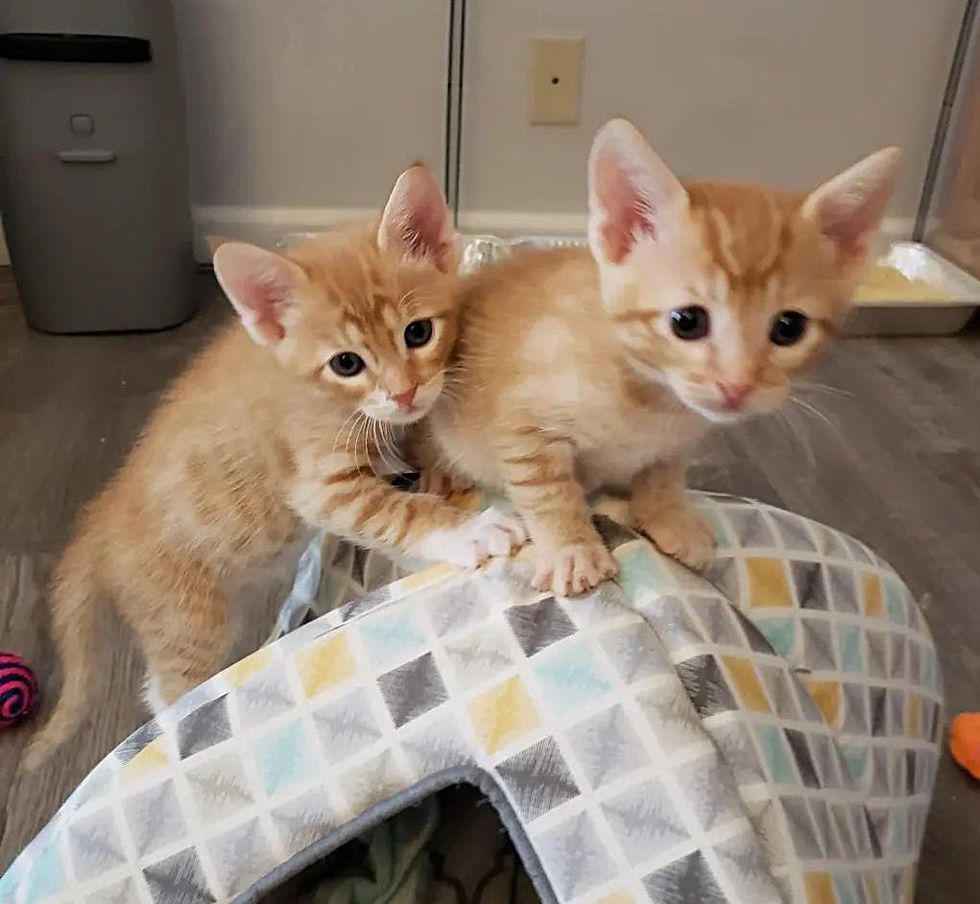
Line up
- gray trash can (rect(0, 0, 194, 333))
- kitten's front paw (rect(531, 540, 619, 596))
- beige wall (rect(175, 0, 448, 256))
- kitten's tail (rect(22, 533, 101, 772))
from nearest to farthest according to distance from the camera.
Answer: kitten's front paw (rect(531, 540, 619, 596)) → kitten's tail (rect(22, 533, 101, 772)) → gray trash can (rect(0, 0, 194, 333)) → beige wall (rect(175, 0, 448, 256))

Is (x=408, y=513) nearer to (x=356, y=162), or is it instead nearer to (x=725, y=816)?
(x=725, y=816)

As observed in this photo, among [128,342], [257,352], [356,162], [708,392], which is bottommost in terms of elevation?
[128,342]

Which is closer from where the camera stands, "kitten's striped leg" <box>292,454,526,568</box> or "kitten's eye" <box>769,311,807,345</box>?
"kitten's eye" <box>769,311,807,345</box>

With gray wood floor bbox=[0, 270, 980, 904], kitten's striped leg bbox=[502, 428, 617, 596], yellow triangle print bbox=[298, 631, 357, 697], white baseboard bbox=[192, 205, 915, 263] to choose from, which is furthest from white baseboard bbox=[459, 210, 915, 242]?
yellow triangle print bbox=[298, 631, 357, 697]

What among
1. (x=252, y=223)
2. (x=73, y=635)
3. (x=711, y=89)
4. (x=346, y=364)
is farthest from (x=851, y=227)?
(x=252, y=223)

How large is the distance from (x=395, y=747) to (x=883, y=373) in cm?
166

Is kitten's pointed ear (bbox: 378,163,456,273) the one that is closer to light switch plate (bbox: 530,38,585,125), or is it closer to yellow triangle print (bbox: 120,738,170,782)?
yellow triangle print (bbox: 120,738,170,782)

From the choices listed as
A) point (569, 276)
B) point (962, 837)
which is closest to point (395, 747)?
point (569, 276)

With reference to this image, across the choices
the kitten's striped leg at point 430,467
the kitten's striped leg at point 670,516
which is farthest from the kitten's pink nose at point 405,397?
the kitten's striped leg at point 670,516

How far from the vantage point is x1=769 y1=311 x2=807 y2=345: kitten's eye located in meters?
0.78

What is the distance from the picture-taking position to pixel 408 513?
0.96 meters

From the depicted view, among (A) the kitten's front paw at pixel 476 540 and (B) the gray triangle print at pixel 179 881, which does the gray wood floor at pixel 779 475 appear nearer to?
(A) the kitten's front paw at pixel 476 540

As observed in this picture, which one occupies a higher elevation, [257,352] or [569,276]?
[569,276]

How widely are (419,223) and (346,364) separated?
0.14 metres
